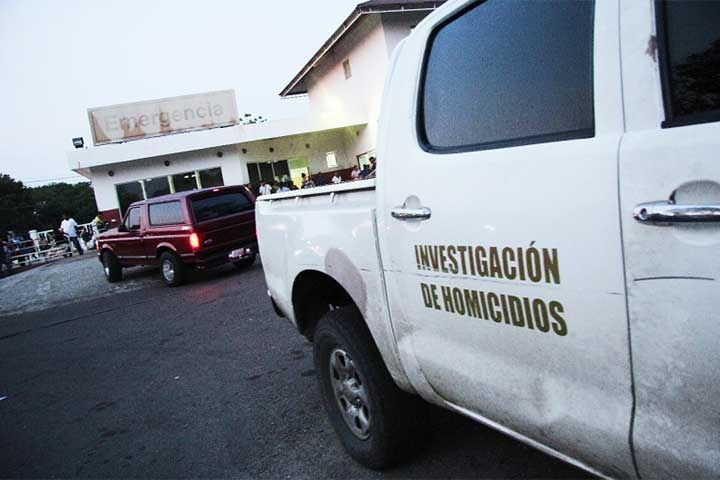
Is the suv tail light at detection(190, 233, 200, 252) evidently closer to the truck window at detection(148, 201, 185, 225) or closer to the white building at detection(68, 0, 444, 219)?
the truck window at detection(148, 201, 185, 225)

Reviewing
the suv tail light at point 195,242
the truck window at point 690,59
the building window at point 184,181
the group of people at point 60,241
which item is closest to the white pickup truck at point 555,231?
the truck window at point 690,59

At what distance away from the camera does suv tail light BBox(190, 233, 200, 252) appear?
9.09m

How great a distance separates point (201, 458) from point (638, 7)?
3.17 meters

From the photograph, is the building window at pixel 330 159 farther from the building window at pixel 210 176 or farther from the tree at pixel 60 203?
the tree at pixel 60 203

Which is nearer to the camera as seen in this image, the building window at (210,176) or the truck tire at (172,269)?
the truck tire at (172,269)

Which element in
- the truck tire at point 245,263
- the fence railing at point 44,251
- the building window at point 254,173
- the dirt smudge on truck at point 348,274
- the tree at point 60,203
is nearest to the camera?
the dirt smudge on truck at point 348,274

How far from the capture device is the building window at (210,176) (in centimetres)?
2347

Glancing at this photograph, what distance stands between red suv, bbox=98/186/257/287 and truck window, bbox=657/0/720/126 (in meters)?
8.72

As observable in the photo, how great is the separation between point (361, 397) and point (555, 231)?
1.57 metres

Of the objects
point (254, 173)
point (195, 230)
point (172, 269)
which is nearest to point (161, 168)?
point (254, 173)

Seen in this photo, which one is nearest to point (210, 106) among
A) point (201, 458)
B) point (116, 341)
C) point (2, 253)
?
point (2, 253)

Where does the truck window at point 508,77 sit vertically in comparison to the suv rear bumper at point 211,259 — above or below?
above

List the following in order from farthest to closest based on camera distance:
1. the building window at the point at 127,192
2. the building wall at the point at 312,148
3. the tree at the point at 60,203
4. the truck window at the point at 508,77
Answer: the tree at the point at 60,203
the building wall at the point at 312,148
the building window at the point at 127,192
the truck window at the point at 508,77

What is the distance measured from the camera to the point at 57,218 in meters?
82.9
